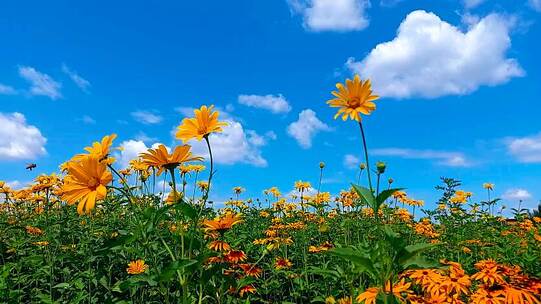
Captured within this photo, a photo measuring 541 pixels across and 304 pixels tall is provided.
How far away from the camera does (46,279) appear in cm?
522

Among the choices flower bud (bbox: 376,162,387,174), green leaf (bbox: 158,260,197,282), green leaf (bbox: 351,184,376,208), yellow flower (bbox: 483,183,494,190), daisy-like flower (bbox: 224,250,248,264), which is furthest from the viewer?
yellow flower (bbox: 483,183,494,190)

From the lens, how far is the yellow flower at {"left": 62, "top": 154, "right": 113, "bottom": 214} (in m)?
2.63

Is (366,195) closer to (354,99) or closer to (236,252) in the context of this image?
(354,99)

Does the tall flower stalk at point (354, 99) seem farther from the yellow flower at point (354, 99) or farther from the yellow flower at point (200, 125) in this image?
the yellow flower at point (200, 125)

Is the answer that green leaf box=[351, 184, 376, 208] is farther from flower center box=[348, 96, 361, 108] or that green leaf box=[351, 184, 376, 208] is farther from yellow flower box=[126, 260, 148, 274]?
yellow flower box=[126, 260, 148, 274]

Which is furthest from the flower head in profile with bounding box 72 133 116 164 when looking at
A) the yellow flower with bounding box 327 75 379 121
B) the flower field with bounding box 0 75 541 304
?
the yellow flower with bounding box 327 75 379 121

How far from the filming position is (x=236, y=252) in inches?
171

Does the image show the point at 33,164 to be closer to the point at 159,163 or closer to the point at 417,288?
the point at 159,163

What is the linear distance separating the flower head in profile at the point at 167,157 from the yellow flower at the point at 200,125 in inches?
3.8

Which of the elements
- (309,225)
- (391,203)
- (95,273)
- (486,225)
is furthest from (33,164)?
(486,225)

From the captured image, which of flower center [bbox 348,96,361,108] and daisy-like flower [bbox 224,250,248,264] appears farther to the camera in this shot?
daisy-like flower [bbox 224,250,248,264]

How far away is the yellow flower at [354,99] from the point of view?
289 centimetres

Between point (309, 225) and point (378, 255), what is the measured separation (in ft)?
15.3

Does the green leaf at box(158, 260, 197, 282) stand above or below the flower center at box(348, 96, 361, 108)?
below
